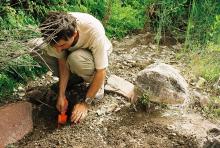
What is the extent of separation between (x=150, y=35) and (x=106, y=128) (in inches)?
76.5

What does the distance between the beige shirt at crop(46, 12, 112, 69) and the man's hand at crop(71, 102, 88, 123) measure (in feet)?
1.20

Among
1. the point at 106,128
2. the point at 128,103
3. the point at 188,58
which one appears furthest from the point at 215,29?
the point at 106,128

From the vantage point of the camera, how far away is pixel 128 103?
4137mm

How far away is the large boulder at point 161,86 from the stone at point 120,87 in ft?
0.24

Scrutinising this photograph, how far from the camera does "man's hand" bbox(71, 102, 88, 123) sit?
3752 mm

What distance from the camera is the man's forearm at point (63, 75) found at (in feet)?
12.5

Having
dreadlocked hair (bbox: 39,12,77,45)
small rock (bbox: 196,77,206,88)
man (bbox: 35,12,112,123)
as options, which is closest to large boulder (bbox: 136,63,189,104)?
small rock (bbox: 196,77,206,88)

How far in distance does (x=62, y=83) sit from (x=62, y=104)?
19cm

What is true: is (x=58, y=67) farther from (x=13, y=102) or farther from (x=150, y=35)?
(x=150, y=35)

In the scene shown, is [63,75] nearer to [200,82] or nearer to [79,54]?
[79,54]

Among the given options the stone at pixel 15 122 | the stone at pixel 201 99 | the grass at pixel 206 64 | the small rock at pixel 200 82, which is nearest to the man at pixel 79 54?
the stone at pixel 15 122

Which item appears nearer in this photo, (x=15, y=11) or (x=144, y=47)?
(x=15, y=11)

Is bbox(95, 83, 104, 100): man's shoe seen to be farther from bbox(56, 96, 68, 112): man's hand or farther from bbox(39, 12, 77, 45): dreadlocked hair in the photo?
bbox(39, 12, 77, 45): dreadlocked hair

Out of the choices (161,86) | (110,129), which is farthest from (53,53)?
(161,86)
